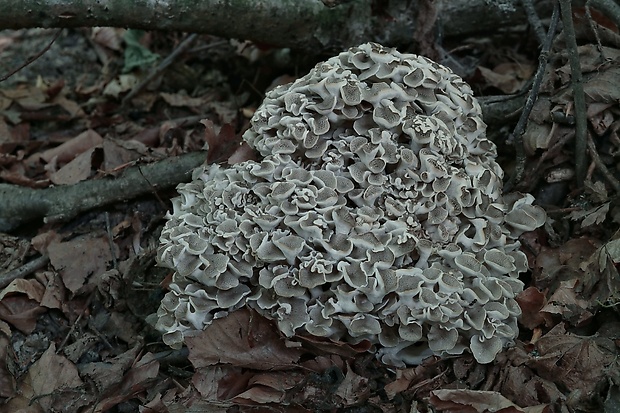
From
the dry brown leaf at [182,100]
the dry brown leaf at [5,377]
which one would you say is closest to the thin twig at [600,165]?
the dry brown leaf at [182,100]

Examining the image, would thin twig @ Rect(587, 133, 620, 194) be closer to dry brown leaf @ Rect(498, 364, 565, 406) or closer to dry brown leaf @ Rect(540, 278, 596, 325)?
dry brown leaf @ Rect(540, 278, 596, 325)

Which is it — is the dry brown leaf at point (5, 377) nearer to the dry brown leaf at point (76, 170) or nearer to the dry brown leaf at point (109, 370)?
the dry brown leaf at point (109, 370)

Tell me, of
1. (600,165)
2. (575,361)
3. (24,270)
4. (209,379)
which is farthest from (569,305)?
(24,270)

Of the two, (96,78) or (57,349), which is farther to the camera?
(96,78)

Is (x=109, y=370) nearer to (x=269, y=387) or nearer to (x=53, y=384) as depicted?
(x=53, y=384)

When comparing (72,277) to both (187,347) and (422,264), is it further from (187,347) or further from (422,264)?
(422,264)

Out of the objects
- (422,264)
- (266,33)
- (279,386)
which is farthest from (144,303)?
(266,33)
